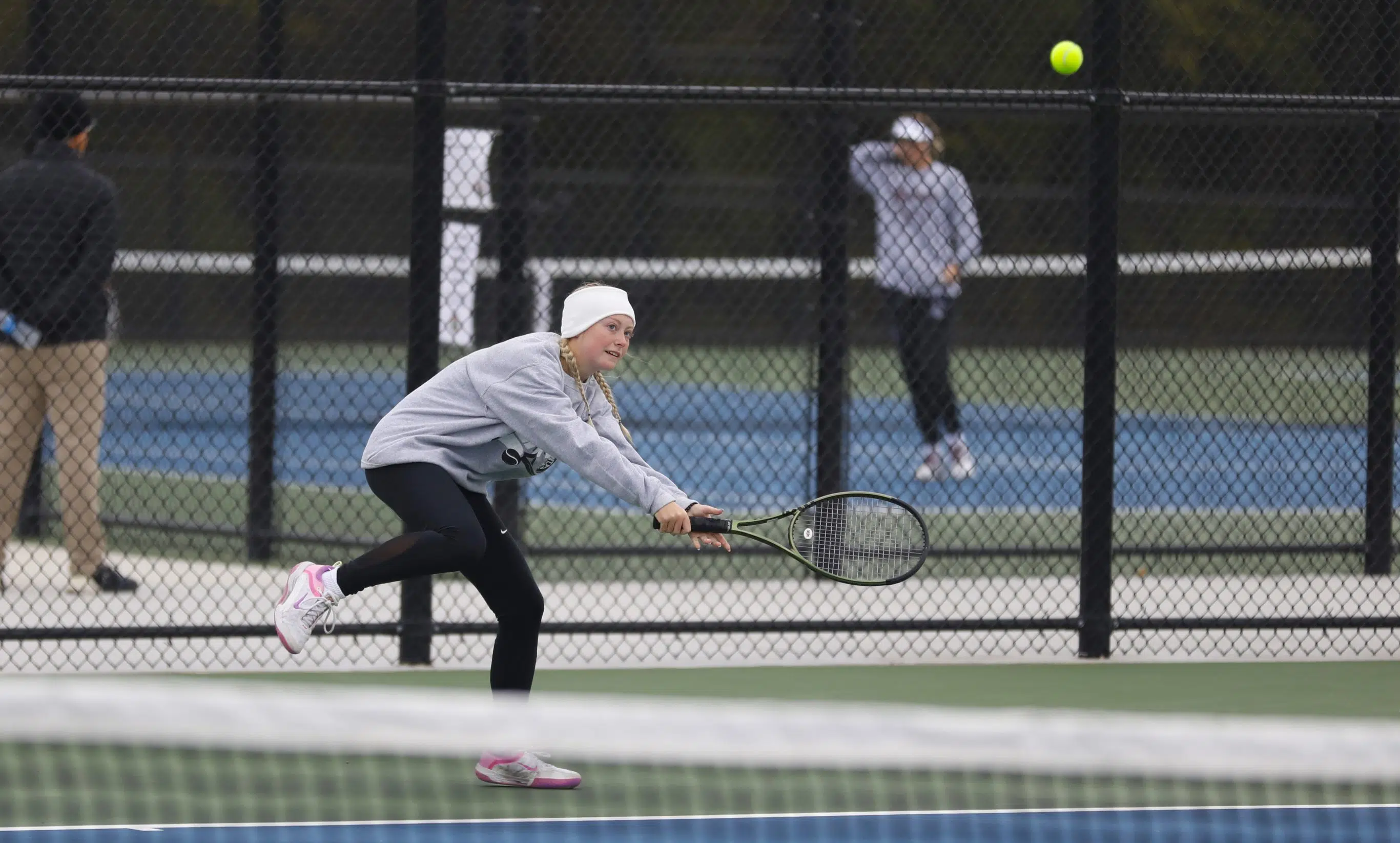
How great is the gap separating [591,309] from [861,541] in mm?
934

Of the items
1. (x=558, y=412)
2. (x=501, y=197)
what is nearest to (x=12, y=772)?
(x=558, y=412)

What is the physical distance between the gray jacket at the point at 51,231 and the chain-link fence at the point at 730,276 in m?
0.02

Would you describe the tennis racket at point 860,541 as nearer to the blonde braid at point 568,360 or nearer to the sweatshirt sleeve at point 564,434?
the sweatshirt sleeve at point 564,434

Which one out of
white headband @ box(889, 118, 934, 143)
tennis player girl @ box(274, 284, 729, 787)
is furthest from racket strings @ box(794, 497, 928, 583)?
white headband @ box(889, 118, 934, 143)

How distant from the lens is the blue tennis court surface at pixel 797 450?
10422 mm

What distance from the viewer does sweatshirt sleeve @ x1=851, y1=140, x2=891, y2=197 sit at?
8.80m

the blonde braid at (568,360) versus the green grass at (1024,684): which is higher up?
the blonde braid at (568,360)

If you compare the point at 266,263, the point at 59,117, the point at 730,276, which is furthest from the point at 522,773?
the point at 730,276

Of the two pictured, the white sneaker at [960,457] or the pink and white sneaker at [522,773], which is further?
the white sneaker at [960,457]

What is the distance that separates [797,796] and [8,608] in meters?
3.36

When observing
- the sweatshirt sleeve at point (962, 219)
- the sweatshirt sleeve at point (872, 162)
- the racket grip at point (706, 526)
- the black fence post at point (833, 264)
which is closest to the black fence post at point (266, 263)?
the black fence post at point (833, 264)

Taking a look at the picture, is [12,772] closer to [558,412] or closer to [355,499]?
[558,412]

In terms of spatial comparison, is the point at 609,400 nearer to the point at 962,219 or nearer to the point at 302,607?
the point at 302,607

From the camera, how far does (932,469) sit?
9.98 metres
